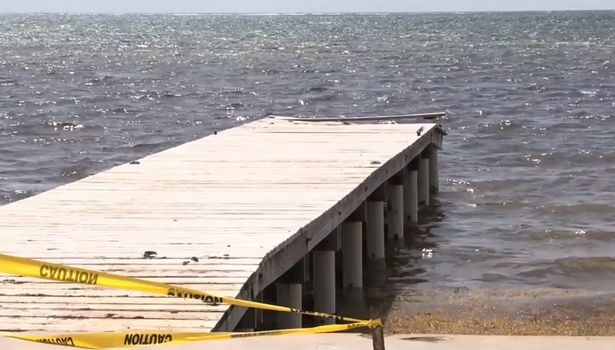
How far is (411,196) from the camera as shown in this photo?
15.9 meters

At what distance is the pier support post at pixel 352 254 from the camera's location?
12109mm

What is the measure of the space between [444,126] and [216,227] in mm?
18880

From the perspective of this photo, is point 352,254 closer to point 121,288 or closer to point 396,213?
point 396,213

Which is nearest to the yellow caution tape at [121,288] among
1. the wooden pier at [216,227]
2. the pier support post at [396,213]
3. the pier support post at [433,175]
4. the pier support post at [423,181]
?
the wooden pier at [216,227]

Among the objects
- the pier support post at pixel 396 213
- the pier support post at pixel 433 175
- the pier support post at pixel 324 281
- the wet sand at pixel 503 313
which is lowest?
the wet sand at pixel 503 313

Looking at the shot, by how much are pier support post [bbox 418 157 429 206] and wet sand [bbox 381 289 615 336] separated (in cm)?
492

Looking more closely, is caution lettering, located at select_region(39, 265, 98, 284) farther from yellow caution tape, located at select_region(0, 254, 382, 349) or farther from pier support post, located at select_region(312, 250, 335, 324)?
pier support post, located at select_region(312, 250, 335, 324)

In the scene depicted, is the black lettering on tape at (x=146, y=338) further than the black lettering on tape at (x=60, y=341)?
Yes

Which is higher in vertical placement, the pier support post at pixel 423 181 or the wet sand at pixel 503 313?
the pier support post at pixel 423 181

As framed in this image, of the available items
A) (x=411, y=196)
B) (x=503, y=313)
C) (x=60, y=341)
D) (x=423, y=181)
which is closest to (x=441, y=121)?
(x=423, y=181)

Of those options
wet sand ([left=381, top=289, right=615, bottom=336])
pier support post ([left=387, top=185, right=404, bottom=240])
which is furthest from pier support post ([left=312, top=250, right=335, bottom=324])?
pier support post ([left=387, top=185, right=404, bottom=240])

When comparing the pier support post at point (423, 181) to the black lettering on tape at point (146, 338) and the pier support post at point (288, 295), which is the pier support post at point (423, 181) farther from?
the black lettering on tape at point (146, 338)

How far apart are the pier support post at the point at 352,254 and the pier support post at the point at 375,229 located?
3.45 feet

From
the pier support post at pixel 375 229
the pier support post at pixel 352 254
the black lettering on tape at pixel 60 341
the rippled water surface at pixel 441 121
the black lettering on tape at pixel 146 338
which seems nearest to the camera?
the black lettering on tape at pixel 60 341
